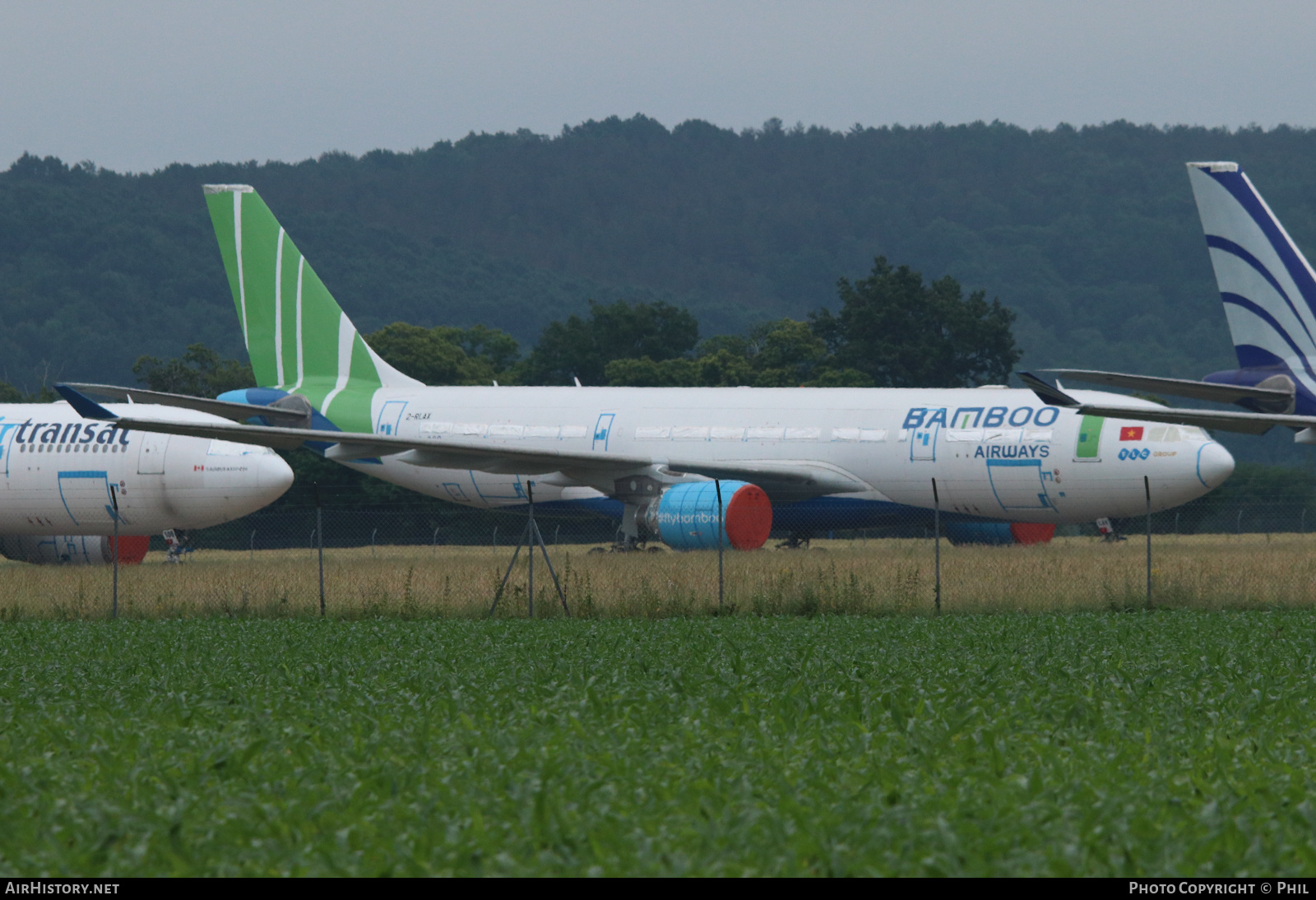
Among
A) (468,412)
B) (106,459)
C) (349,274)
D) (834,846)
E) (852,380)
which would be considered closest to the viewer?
(834,846)

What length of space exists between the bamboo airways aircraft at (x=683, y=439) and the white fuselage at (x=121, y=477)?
2.94 feet

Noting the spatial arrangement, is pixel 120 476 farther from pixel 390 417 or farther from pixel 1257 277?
pixel 1257 277

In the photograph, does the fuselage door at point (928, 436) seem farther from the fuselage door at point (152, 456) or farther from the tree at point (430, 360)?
the tree at point (430, 360)

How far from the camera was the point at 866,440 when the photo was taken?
34500 millimetres

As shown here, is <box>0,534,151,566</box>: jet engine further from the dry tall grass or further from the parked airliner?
the parked airliner

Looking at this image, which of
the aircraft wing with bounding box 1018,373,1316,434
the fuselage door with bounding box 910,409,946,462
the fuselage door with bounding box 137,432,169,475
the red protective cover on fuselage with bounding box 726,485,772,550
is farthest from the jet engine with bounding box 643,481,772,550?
the fuselage door with bounding box 137,432,169,475

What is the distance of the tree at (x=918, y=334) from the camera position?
94.2 m

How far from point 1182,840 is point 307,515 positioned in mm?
54535

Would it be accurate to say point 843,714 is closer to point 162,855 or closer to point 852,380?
point 162,855

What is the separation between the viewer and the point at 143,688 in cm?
1348

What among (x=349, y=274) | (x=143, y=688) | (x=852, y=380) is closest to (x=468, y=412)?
(x=143, y=688)

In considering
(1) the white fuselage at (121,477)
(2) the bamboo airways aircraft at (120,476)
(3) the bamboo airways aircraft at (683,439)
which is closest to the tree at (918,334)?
(3) the bamboo airways aircraft at (683,439)

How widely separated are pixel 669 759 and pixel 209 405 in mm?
28587

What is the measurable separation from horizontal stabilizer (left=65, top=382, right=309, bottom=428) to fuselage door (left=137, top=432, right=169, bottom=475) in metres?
0.74
